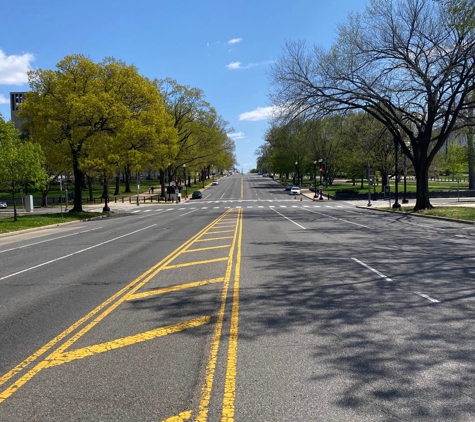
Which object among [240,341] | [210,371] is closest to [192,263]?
[240,341]

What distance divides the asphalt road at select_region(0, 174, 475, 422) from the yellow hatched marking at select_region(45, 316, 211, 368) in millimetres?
23

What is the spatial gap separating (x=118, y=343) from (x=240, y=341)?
147cm

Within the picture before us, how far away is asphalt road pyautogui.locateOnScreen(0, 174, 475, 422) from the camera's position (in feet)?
13.1

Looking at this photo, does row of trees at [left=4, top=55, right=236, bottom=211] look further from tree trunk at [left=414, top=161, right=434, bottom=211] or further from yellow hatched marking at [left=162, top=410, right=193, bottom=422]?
yellow hatched marking at [left=162, top=410, right=193, bottom=422]

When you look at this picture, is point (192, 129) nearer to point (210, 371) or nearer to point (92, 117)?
point (92, 117)

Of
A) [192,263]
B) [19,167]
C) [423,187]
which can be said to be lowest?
[192,263]

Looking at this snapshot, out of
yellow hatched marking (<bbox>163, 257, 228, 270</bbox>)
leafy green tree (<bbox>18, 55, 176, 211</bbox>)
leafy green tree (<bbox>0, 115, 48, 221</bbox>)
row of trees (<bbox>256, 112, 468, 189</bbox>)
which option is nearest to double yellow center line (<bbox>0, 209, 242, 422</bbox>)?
yellow hatched marking (<bbox>163, 257, 228, 270</bbox>)

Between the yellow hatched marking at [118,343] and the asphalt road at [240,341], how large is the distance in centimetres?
2

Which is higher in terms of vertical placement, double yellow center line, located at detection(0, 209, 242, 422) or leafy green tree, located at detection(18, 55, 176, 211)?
leafy green tree, located at detection(18, 55, 176, 211)

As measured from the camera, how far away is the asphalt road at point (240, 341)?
398 cm

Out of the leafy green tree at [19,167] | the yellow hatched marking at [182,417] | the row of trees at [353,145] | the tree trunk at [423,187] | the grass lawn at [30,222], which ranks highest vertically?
the row of trees at [353,145]

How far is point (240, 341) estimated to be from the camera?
18.3 feet

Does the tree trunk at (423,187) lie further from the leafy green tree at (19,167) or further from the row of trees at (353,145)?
the leafy green tree at (19,167)

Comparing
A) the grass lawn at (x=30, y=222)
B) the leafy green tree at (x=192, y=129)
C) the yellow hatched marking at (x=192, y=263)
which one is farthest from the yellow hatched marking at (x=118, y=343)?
the leafy green tree at (x=192, y=129)
